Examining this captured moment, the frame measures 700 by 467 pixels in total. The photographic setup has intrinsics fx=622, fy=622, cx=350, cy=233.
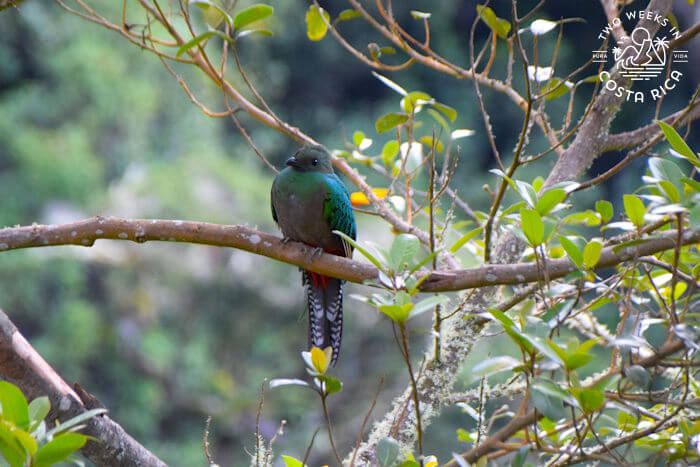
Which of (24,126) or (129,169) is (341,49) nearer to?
(129,169)

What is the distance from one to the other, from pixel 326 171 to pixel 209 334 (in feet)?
12.5

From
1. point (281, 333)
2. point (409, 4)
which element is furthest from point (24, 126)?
point (409, 4)

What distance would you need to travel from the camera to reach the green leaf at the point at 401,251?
93 centimetres

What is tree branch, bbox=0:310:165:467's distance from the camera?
1233 mm

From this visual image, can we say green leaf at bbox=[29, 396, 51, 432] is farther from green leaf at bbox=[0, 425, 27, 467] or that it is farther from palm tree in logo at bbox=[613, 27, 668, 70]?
palm tree in logo at bbox=[613, 27, 668, 70]

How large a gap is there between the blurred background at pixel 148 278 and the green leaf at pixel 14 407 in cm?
368

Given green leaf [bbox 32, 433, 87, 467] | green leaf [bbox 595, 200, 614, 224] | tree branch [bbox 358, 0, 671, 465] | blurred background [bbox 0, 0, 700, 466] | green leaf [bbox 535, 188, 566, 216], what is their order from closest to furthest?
green leaf [bbox 32, 433, 87, 467] < green leaf [bbox 535, 188, 566, 216] < green leaf [bbox 595, 200, 614, 224] < tree branch [bbox 358, 0, 671, 465] < blurred background [bbox 0, 0, 700, 466]

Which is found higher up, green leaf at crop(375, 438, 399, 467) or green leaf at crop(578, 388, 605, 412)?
green leaf at crop(578, 388, 605, 412)

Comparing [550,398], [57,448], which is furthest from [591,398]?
[57,448]

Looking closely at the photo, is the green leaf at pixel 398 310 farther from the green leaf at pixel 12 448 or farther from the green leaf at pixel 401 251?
the green leaf at pixel 12 448

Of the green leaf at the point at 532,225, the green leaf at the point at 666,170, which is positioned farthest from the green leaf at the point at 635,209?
the green leaf at the point at 532,225

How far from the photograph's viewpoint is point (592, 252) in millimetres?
944

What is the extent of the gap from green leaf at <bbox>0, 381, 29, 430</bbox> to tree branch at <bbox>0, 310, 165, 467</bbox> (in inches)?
17.1

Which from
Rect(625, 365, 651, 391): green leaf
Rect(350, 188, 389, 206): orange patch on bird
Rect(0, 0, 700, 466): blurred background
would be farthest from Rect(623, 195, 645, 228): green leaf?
Rect(0, 0, 700, 466): blurred background
